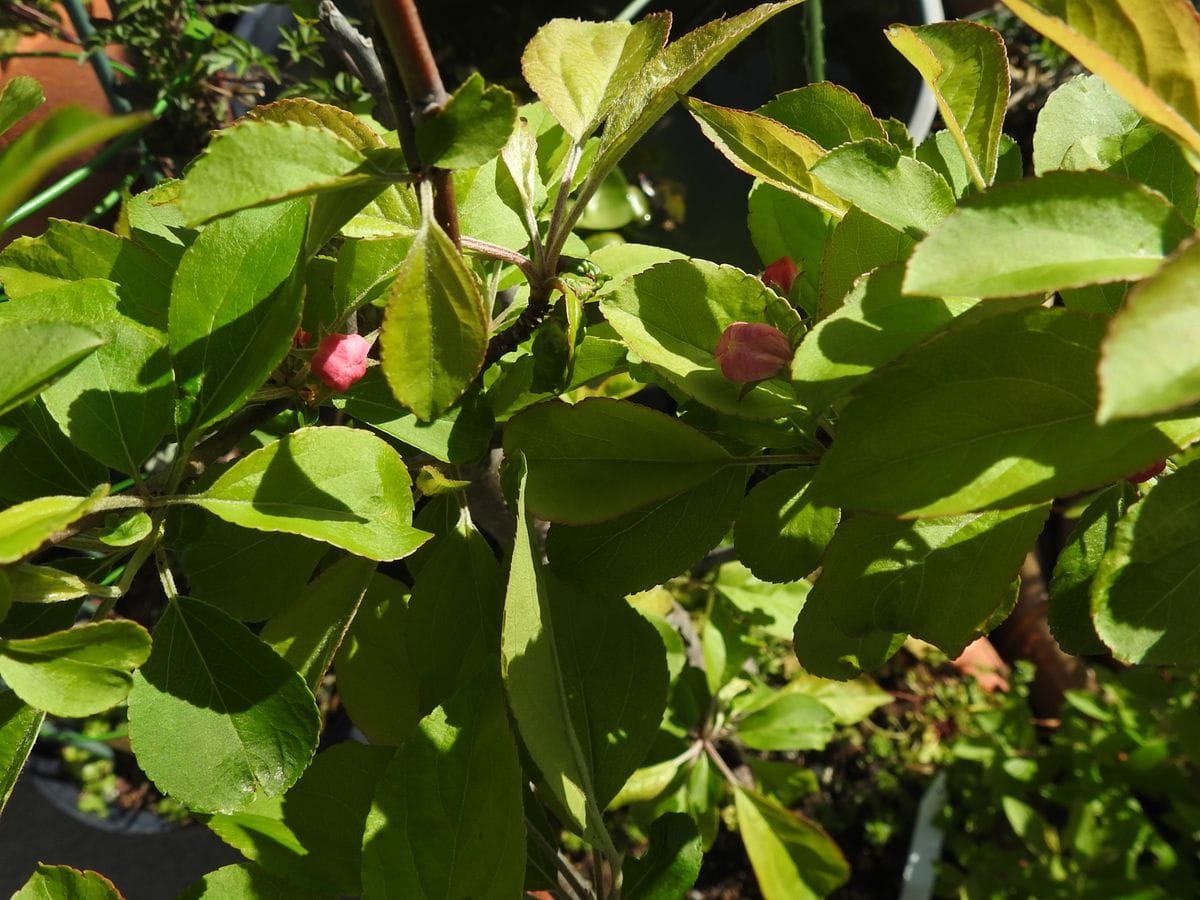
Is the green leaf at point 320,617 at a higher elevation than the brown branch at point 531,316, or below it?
below

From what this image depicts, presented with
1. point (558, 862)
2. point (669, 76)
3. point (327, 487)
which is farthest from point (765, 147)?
point (558, 862)

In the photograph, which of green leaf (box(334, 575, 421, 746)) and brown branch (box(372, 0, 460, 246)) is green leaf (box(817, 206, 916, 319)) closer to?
brown branch (box(372, 0, 460, 246))

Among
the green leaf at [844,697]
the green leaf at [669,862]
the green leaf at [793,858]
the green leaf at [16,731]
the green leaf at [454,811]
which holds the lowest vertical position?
the green leaf at [844,697]

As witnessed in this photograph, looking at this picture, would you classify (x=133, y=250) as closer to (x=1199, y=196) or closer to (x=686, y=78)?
(x=686, y=78)

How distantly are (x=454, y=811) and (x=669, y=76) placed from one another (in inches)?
16.7

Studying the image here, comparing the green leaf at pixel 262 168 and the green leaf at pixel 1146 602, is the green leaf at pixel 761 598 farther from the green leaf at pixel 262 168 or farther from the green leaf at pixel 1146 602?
the green leaf at pixel 262 168

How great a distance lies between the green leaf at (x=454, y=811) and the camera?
529 millimetres

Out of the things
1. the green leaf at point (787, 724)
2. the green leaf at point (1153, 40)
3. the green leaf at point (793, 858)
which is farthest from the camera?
the green leaf at point (787, 724)

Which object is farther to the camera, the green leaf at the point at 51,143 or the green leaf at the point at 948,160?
the green leaf at the point at 948,160

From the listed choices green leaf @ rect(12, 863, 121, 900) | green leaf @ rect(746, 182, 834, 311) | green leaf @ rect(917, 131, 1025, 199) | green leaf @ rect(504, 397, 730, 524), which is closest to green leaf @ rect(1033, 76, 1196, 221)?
green leaf @ rect(917, 131, 1025, 199)

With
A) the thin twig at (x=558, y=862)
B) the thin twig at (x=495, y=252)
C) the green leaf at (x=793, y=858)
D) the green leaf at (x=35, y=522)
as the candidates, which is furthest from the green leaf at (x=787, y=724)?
the green leaf at (x=35, y=522)

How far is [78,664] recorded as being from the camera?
0.40 metres

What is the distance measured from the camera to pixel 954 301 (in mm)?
403

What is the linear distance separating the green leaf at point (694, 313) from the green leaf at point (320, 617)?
228 mm
